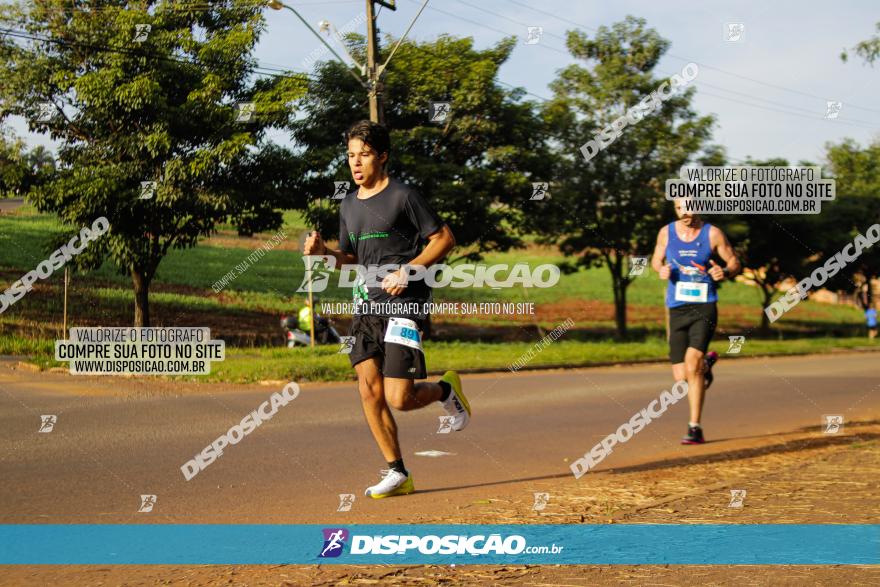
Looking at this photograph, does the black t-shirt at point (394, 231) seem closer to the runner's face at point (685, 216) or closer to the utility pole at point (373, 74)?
the runner's face at point (685, 216)

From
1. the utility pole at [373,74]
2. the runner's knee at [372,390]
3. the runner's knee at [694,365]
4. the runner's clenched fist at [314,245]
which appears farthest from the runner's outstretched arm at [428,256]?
the utility pole at [373,74]

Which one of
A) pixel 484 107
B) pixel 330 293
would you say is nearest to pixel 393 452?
pixel 484 107

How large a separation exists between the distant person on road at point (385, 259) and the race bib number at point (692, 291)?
3.52 m

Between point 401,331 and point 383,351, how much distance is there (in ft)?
0.71

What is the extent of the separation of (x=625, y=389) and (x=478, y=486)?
327 inches

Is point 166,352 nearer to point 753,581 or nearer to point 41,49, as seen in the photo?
point 41,49

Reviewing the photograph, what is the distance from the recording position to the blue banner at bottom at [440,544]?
4270 millimetres

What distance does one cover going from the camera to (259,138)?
21125mm

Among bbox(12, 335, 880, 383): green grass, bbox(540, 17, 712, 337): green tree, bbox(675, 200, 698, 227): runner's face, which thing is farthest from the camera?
bbox(540, 17, 712, 337): green tree

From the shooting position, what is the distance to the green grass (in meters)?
14.7

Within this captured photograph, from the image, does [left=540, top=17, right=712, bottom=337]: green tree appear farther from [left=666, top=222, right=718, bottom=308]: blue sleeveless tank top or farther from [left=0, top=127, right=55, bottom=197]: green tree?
[left=666, top=222, right=718, bottom=308]: blue sleeveless tank top

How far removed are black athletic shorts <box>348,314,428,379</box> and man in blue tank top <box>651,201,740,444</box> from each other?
345cm

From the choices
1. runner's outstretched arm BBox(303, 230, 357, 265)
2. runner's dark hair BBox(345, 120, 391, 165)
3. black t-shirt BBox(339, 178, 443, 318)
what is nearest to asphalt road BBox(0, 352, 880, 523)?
black t-shirt BBox(339, 178, 443, 318)

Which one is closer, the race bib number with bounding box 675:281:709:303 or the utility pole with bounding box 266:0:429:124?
the race bib number with bounding box 675:281:709:303
